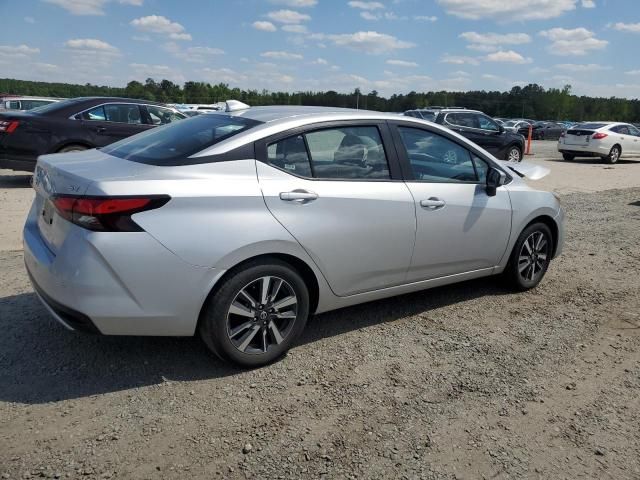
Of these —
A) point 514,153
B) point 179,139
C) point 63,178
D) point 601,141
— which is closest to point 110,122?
point 179,139

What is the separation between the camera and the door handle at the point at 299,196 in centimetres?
340

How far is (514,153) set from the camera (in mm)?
17438

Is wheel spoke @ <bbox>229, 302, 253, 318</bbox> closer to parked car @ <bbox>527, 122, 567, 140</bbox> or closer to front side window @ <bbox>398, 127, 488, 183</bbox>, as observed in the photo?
front side window @ <bbox>398, 127, 488, 183</bbox>

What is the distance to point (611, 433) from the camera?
2.99 meters

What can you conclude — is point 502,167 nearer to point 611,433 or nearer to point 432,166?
point 432,166

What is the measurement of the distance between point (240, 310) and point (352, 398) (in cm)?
83

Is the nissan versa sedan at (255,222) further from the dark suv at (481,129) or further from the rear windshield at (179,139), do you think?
the dark suv at (481,129)

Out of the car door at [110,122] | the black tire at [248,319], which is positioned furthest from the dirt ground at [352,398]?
the car door at [110,122]

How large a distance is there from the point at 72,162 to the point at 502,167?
3.38m

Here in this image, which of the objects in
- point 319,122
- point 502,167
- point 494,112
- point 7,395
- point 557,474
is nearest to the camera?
point 557,474

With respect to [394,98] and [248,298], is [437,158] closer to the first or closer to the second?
[248,298]

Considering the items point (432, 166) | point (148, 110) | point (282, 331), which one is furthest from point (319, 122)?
point (148, 110)

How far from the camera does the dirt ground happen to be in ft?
8.71

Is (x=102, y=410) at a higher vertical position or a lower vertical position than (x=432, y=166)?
lower
